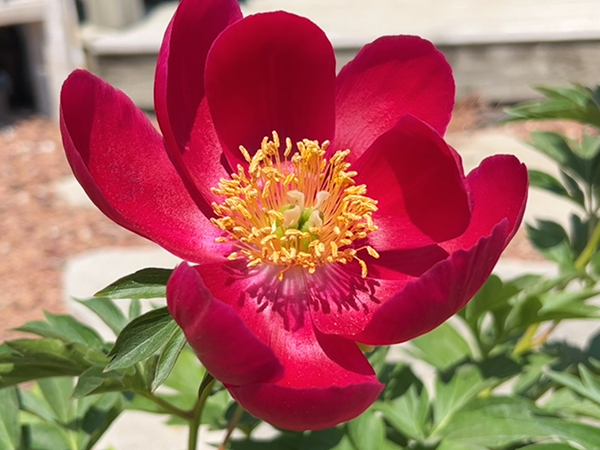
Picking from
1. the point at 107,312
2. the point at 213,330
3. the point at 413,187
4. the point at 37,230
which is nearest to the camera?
the point at 213,330

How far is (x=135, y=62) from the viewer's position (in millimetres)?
4188

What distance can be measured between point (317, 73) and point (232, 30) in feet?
0.39

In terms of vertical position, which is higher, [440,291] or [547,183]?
[440,291]

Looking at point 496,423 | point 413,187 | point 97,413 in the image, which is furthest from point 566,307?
point 97,413

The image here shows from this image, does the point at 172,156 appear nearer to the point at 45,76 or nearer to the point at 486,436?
the point at 486,436

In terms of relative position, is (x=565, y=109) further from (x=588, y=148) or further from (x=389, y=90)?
(x=389, y=90)

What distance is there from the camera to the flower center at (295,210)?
0.87 metres

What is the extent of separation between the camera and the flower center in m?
0.87

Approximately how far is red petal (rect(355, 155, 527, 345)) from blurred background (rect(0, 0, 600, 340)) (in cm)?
279

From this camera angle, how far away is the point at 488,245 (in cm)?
64

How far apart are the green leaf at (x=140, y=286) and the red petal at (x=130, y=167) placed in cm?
6

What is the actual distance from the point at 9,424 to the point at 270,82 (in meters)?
0.52

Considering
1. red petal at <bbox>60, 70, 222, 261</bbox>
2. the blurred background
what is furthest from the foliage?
the blurred background

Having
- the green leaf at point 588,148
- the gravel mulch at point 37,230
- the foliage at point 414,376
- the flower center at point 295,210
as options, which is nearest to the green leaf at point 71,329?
the foliage at point 414,376
